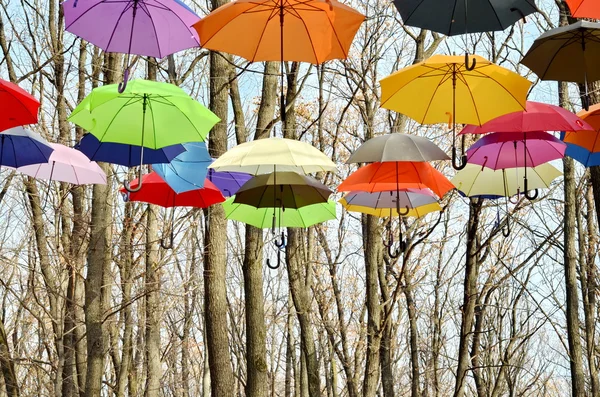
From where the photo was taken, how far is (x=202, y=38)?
241 inches

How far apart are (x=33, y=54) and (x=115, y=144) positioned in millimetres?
6686

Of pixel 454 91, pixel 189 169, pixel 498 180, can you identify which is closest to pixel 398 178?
pixel 454 91

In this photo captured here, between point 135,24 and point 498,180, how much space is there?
15.3 feet

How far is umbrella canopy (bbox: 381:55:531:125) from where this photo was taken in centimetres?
645

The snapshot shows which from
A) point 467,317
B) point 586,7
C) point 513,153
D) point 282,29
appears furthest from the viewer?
point 467,317

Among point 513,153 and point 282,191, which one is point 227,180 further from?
point 513,153

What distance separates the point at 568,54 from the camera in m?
Result: 5.92

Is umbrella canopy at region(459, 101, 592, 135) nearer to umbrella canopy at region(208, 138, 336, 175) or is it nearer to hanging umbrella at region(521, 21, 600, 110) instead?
hanging umbrella at region(521, 21, 600, 110)

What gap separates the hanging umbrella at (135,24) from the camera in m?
6.29

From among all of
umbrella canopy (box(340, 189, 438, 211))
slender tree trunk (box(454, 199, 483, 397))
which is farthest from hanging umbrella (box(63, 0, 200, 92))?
slender tree trunk (box(454, 199, 483, 397))

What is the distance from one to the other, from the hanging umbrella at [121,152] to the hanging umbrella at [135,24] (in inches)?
38.4

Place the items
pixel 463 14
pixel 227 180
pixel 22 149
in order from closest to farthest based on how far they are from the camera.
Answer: pixel 463 14 → pixel 22 149 → pixel 227 180

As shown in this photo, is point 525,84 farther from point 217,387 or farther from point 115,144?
point 217,387

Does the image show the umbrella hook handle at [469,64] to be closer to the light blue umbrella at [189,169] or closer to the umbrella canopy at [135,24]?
the umbrella canopy at [135,24]
